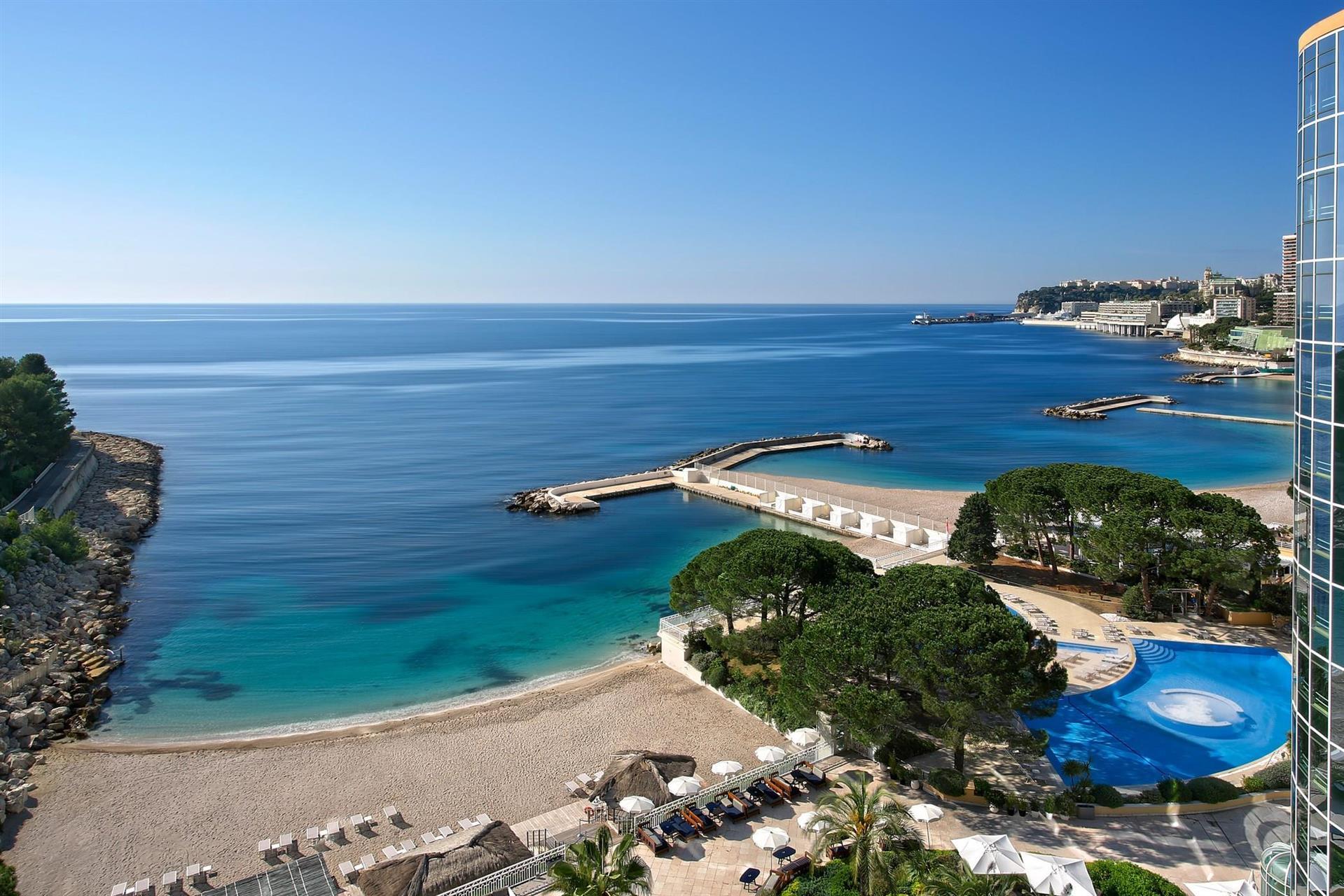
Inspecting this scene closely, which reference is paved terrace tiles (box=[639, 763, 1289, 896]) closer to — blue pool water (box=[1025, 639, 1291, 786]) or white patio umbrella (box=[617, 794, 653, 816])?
white patio umbrella (box=[617, 794, 653, 816])

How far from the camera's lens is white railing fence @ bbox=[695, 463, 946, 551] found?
139ft

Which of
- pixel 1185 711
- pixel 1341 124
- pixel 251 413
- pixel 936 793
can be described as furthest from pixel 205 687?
pixel 251 413

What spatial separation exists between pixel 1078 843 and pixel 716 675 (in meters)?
11.7

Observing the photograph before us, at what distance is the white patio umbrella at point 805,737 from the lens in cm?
2092

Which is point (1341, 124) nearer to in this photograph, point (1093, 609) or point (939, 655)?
point (939, 655)

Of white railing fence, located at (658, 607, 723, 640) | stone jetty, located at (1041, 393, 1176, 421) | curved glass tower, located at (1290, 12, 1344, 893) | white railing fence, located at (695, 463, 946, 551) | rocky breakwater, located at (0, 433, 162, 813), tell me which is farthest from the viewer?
stone jetty, located at (1041, 393, 1176, 421)

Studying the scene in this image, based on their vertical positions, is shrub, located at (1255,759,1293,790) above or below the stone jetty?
below

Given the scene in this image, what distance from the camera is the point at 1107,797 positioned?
1825 cm

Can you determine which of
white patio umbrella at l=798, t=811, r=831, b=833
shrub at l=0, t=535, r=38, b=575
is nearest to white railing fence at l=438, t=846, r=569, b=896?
white patio umbrella at l=798, t=811, r=831, b=833

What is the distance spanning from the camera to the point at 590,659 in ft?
104

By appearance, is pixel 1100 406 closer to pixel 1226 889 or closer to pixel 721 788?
pixel 721 788

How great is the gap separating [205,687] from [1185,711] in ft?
103

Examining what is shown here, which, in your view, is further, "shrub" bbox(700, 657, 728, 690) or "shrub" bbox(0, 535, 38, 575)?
"shrub" bbox(0, 535, 38, 575)

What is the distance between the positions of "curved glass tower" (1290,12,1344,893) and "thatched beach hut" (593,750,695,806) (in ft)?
41.0
